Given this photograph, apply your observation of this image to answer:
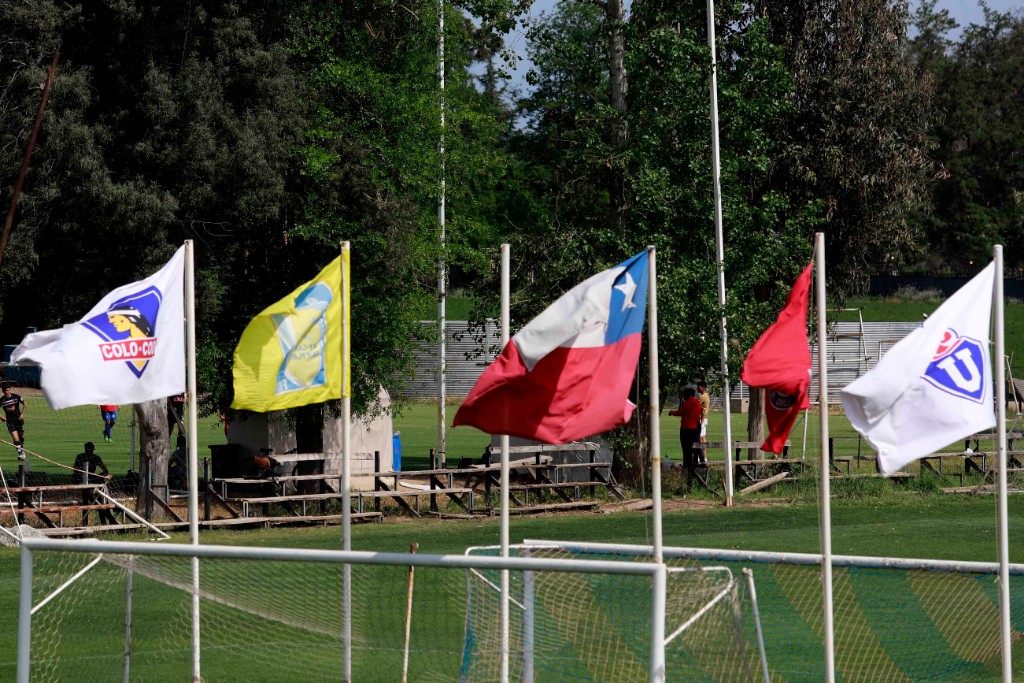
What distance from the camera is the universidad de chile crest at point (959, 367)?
9242 millimetres

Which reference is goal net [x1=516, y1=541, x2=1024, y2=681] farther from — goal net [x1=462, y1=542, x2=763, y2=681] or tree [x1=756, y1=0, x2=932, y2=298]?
tree [x1=756, y1=0, x2=932, y2=298]

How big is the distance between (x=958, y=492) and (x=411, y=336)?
11.4m

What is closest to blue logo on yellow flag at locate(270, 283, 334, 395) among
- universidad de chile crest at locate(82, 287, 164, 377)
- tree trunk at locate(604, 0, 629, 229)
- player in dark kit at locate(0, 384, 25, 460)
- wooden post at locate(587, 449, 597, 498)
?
universidad de chile crest at locate(82, 287, 164, 377)

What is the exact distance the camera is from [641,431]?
28.4m

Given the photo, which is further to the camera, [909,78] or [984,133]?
[984,133]

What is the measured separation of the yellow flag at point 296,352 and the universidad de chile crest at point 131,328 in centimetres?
72

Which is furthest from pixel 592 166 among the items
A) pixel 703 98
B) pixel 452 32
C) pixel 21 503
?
pixel 21 503

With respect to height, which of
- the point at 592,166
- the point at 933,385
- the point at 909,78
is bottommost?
the point at 933,385

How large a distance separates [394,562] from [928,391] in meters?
3.81

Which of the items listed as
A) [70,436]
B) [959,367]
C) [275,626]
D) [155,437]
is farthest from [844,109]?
[70,436]

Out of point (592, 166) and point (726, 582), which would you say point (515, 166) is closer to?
point (592, 166)

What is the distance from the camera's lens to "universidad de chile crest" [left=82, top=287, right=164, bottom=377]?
10.2 m

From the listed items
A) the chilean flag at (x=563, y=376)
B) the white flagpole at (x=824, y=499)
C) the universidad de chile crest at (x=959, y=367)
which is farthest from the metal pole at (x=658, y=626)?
the universidad de chile crest at (x=959, y=367)

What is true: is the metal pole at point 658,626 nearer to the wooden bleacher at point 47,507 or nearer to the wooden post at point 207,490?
the wooden bleacher at point 47,507
